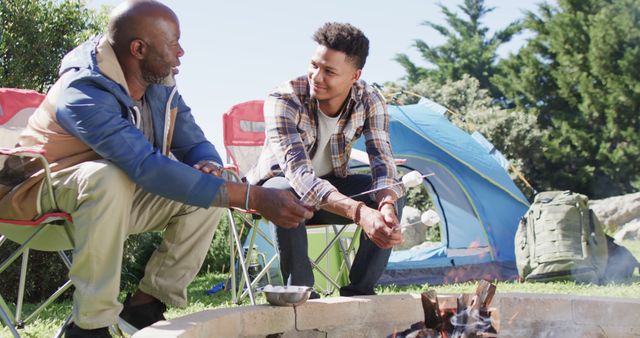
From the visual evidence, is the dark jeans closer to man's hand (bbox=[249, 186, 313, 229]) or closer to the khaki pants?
man's hand (bbox=[249, 186, 313, 229])

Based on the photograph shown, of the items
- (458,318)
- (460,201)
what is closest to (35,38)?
(460,201)

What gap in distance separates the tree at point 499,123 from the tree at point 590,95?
419 mm

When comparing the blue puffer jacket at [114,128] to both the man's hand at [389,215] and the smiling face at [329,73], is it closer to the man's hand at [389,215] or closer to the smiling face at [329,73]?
the man's hand at [389,215]

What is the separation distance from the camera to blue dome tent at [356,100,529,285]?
563 centimetres

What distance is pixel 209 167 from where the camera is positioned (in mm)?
2217

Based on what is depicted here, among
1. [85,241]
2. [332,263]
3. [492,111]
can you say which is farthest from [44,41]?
[492,111]

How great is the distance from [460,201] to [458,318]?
402cm

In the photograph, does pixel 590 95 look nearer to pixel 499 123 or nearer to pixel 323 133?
pixel 499 123

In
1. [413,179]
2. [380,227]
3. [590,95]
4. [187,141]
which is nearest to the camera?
[380,227]

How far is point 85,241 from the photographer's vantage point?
1.83 metres

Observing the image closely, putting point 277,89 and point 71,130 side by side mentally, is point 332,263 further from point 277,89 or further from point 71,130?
point 71,130

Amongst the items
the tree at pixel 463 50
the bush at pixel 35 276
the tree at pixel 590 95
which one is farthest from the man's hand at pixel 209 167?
the tree at pixel 463 50

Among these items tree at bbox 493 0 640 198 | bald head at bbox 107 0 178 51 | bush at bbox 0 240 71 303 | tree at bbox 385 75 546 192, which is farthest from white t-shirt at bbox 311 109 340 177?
tree at bbox 493 0 640 198

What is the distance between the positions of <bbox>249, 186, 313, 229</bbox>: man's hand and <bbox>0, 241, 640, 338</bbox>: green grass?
146 cm
